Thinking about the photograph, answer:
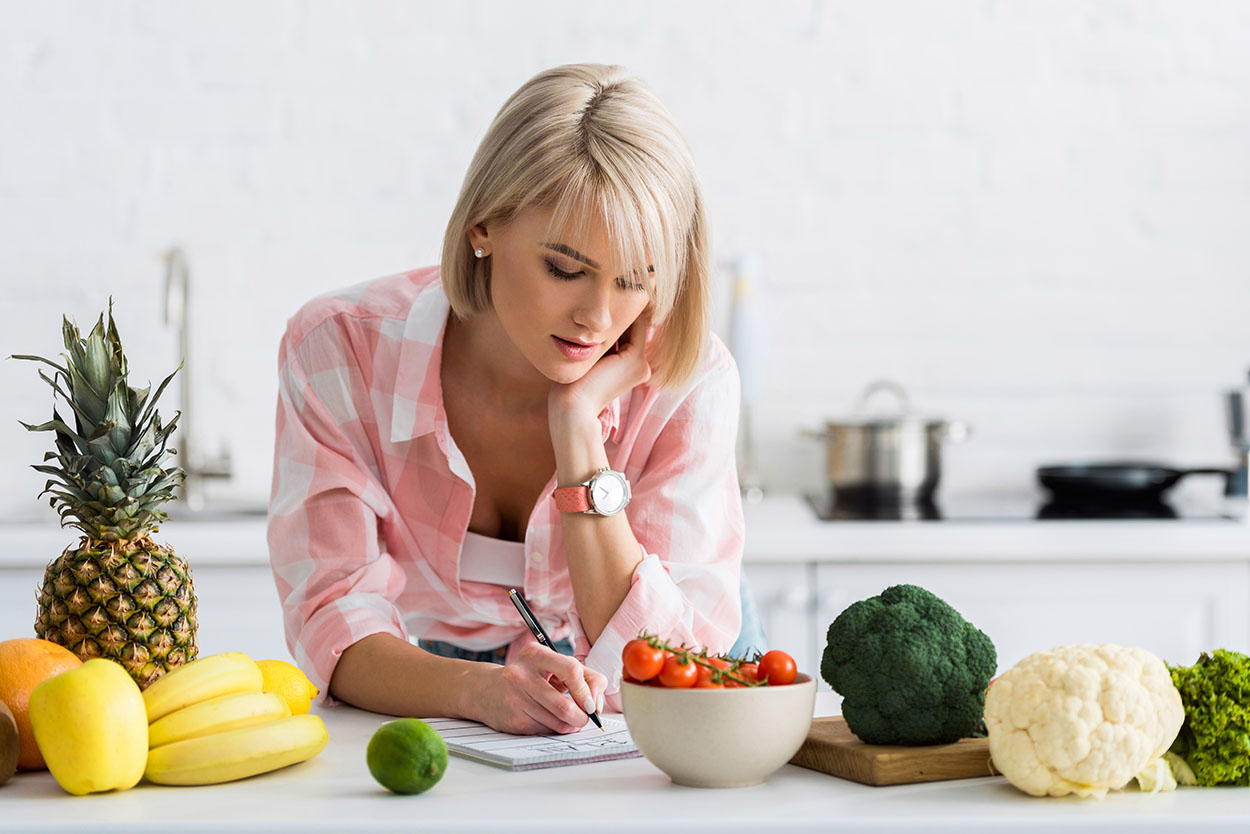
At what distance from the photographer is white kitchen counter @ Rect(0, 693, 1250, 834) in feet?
2.98

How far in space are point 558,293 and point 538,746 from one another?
0.54 meters

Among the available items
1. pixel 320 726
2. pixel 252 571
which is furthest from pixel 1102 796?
pixel 252 571

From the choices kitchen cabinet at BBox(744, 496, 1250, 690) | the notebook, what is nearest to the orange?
the notebook

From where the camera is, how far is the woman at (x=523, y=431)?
1.45 metres

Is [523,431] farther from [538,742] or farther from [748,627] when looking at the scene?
[538,742]

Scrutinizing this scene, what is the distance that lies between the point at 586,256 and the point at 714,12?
1.89 meters

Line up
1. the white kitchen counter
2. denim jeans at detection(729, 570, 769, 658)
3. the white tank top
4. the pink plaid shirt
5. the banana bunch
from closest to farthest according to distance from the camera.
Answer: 1. the white kitchen counter
2. the banana bunch
3. the pink plaid shirt
4. the white tank top
5. denim jeans at detection(729, 570, 769, 658)

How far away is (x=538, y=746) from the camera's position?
3.76ft

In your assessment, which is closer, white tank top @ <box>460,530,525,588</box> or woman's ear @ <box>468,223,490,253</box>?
woman's ear @ <box>468,223,490,253</box>

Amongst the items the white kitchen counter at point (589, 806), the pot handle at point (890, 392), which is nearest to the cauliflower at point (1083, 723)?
the white kitchen counter at point (589, 806)

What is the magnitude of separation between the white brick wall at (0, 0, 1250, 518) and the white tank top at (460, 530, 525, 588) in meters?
1.50

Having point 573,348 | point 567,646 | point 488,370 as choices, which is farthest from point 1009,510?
point 573,348

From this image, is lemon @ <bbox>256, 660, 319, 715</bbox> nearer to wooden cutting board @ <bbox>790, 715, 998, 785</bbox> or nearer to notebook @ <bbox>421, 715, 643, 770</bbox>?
notebook @ <bbox>421, 715, 643, 770</bbox>

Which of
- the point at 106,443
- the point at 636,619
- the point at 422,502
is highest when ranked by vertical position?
the point at 106,443
